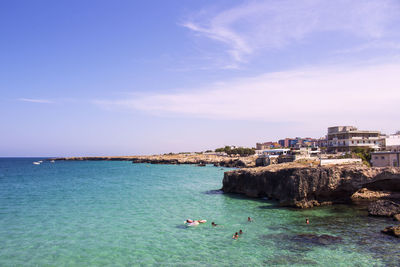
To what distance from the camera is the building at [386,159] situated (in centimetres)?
3662

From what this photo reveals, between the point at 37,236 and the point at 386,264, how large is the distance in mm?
23312

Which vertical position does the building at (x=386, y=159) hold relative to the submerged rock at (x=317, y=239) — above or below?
above

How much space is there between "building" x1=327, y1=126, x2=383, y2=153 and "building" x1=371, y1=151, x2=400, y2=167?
73.4 feet

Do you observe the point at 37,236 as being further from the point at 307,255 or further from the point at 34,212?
the point at 307,255

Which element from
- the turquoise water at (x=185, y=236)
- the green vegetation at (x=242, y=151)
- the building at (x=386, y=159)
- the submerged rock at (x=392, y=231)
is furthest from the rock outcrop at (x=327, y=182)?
the green vegetation at (x=242, y=151)

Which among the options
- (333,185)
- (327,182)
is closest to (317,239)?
(327,182)

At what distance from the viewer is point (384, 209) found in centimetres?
2519

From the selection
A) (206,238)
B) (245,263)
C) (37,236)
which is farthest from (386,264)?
(37,236)

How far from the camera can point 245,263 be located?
52.0 feet

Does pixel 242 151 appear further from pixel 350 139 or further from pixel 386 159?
pixel 386 159

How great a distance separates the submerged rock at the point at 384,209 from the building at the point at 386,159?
44.7 feet

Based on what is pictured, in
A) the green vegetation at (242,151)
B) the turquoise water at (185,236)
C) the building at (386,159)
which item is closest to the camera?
the turquoise water at (185,236)

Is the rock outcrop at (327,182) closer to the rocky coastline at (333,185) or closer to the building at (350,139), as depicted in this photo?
the rocky coastline at (333,185)

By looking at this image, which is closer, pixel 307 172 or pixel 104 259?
pixel 104 259
